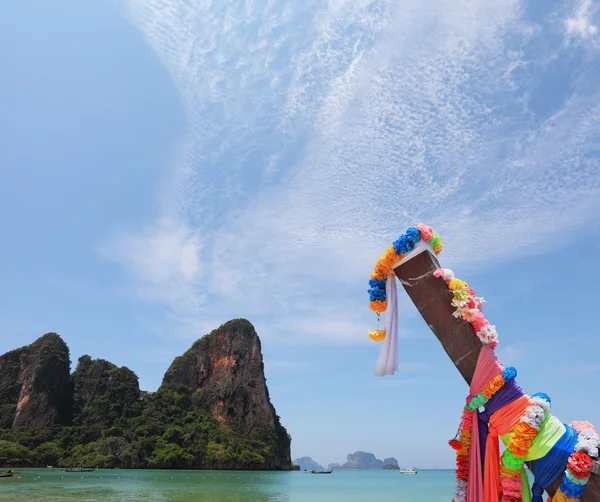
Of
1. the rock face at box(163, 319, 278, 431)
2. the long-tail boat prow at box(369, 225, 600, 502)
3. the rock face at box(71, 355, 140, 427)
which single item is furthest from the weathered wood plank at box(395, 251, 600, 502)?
the rock face at box(71, 355, 140, 427)

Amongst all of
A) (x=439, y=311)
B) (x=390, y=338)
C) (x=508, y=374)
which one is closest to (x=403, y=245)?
(x=439, y=311)

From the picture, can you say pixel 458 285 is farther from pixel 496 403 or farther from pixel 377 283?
pixel 496 403

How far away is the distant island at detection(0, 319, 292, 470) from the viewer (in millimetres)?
63531

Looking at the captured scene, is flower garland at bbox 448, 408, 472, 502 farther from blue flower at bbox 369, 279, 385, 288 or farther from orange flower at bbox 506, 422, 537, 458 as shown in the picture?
blue flower at bbox 369, 279, 385, 288

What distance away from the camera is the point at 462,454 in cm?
→ 354

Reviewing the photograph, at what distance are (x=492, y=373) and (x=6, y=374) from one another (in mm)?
84240

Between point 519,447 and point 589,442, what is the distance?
40 centimetres

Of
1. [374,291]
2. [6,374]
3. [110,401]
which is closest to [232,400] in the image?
[110,401]

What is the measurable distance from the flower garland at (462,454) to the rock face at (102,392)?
2932 inches

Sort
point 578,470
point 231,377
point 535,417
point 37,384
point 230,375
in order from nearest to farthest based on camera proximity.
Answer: point 578,470 < point 535,417 < point 37,384 < point 231,377 < point 230,375

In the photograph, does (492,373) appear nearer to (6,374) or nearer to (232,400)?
(232,400)

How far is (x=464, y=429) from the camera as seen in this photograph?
136 inches

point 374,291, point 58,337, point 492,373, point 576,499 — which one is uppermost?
point 58,337

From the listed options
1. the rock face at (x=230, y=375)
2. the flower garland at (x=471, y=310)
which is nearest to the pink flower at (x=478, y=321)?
the flower garland at (x=471, y=310)
